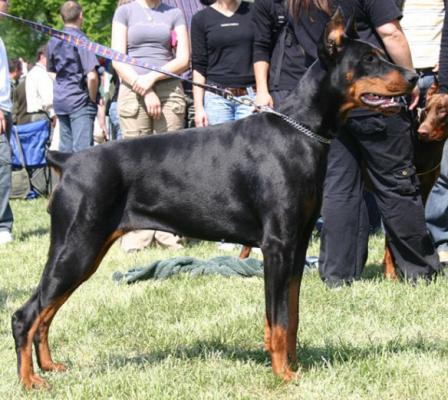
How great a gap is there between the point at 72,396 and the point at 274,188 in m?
1.40

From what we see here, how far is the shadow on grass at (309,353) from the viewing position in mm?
4316

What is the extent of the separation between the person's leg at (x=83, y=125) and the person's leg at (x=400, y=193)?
16.5 ft

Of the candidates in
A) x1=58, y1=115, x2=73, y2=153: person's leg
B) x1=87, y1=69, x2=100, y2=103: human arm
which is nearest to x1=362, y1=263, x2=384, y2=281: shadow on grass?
x1=87, y1=69, x2=100, y2=103: human arm

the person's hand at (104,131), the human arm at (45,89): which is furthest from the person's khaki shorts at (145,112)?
the human arm at (45,89)

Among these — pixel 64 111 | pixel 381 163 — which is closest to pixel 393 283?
pixel 381 163

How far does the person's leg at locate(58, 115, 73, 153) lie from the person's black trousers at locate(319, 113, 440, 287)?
5.13 metres

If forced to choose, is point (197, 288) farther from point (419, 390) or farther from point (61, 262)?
point (419, 390)

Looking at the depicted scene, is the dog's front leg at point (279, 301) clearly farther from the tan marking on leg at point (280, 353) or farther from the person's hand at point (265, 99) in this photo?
the person's hand at point (265, 99)

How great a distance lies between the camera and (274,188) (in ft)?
13.2

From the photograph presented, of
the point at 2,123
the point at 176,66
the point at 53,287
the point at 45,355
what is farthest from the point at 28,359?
the point at 176,66

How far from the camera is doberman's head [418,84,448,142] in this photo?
563 centimetres

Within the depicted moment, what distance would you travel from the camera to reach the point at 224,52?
756cm

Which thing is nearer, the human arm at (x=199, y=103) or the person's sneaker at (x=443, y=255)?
the person's sneaker at (x=443, y=255)

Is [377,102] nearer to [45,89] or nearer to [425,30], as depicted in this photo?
[425,30]
